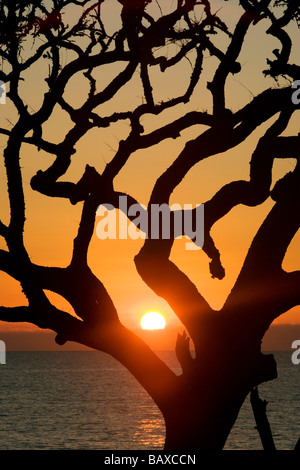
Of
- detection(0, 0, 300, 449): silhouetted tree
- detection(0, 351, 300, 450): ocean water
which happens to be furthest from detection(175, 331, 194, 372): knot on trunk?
detection(0, 351, 300, 450): ocean water

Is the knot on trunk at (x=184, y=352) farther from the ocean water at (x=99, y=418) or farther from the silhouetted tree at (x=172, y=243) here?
the ocean water at (x=99, y=418)

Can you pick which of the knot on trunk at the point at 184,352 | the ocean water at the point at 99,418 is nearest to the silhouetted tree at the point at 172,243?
the knot on trunk at the point at 184,352

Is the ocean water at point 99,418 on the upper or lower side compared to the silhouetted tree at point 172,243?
upper

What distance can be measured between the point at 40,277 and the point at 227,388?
9.24 ft

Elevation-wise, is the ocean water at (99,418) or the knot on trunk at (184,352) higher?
the ocean water at (99,418)

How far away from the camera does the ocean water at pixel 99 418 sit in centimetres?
7033

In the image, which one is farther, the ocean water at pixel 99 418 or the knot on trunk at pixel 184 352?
the ocean water at pixel 99 418

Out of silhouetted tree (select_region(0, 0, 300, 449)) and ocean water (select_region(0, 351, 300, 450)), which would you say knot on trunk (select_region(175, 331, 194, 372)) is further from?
ocean water (select_region(0, 351, 300, 450))

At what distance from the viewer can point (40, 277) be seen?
449 inches

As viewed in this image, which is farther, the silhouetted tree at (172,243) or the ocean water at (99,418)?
the ocean water at (99,418)

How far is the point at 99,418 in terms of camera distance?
3580 inches

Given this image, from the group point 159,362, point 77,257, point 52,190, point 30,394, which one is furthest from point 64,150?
point 30,394
